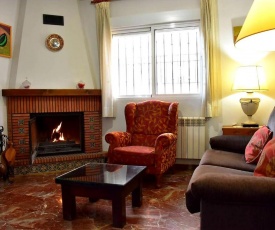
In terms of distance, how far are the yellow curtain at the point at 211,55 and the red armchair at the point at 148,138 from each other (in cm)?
50

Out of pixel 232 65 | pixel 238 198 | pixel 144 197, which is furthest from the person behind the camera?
pixel 232 65

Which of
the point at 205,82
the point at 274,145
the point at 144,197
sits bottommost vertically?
the point at 144,197

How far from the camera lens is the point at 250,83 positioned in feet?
10.6

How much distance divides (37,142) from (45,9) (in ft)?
6.51

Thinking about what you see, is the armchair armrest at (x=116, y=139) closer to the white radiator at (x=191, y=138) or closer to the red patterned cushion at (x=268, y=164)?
the white radiator at (x=191, y=138)

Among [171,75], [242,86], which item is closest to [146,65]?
[171,75]

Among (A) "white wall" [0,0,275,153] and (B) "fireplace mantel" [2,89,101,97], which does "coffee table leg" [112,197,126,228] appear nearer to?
(A) "white wall" [0,0,275,153]

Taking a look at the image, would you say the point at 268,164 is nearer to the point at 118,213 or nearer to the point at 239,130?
the point at 118,213

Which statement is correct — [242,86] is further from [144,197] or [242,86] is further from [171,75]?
[144,197]

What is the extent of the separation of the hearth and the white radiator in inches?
59.5

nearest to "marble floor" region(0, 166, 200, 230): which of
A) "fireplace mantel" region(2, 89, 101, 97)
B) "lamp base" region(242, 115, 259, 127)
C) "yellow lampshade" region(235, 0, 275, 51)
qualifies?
"lamp base" region(242, 115, 259, 127)

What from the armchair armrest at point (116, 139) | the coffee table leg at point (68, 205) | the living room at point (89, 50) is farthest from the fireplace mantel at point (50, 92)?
the coffee table leg at point (68, 205)

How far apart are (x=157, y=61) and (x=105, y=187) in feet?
8.31

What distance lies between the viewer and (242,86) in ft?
10.7
